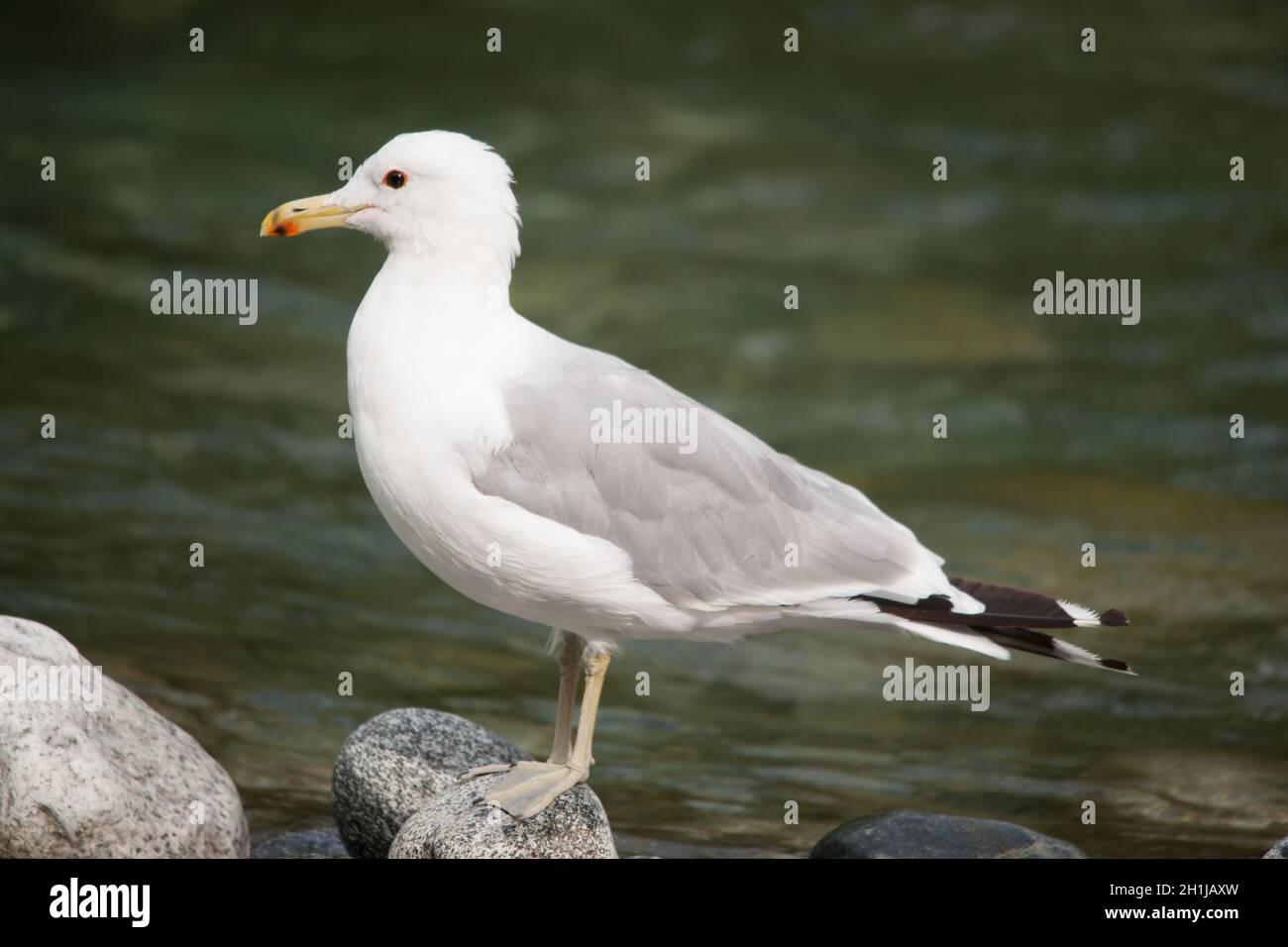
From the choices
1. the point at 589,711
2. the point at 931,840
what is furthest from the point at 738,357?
the point at 589,711

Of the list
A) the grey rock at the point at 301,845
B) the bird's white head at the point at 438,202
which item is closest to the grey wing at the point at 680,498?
the bird's white head at the point at 438,202

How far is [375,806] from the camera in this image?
6.83 m

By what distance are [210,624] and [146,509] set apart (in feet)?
6.74

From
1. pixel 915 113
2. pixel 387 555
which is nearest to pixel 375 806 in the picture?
pixel 387 555

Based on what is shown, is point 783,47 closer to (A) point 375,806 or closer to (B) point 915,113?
(B) point 915,113

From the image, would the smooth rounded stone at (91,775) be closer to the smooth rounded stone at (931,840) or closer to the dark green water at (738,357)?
the dark green water at (738,357)

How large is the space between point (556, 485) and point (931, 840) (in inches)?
85.5

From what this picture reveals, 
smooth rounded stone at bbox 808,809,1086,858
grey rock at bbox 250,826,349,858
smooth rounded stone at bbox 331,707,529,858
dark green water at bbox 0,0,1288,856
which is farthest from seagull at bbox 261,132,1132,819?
dark green water at bbox 0,0,1288,856

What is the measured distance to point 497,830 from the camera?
612 centimetres

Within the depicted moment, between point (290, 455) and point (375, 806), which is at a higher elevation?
point (290, 455)

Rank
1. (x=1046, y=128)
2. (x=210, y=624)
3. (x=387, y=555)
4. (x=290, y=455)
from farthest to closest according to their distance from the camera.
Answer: (x=1046, y=128), (x=290, y=455), (x=387, y=555), (x=210, y=624)

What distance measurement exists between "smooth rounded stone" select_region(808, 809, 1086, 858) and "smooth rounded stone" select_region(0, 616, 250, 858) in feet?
8.04

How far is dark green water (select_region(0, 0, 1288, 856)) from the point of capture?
9219 millimetres

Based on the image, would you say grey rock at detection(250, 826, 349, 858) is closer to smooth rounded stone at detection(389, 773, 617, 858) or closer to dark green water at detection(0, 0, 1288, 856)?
dark green water at detection(0, 0, 1288, 856)
